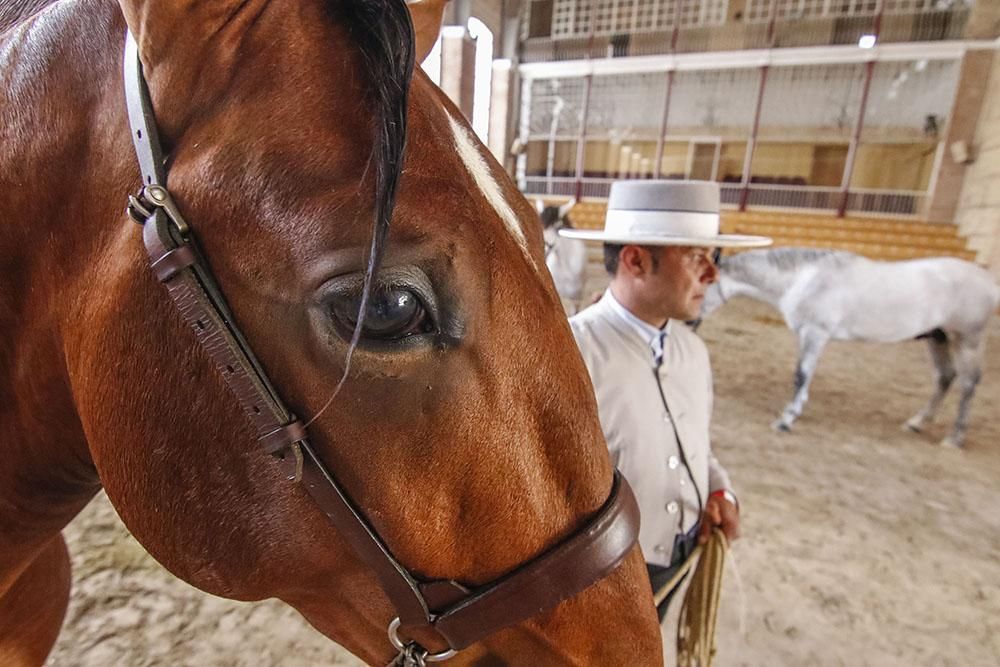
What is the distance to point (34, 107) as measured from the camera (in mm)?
591

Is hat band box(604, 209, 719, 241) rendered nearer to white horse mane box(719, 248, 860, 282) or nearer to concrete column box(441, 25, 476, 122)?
white horse mane box(719, 248, 860, 282)

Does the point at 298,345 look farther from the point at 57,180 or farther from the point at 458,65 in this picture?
the point at 458,65

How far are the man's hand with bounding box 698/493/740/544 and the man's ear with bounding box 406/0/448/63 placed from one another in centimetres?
140

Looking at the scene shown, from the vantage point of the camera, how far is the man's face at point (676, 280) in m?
1.60

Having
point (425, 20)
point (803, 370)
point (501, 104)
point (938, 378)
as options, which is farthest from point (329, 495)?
point (501, 104)

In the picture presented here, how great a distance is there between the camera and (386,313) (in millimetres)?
522

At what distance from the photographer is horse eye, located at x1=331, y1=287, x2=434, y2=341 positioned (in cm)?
52

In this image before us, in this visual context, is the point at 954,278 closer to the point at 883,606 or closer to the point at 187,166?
the point at 883,606

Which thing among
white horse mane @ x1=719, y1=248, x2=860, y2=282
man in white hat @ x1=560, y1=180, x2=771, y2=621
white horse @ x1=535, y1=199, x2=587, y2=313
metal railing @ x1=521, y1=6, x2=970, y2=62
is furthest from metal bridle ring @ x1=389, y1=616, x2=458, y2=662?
metal railing @ x1=521, y1=6, x2=970, y2=62

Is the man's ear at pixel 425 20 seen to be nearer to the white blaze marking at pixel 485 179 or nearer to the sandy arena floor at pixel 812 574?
the white blaze marking at pixel 485 179

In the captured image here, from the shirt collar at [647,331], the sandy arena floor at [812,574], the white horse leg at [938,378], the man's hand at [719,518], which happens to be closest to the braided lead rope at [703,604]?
the man's hand at [719,518]

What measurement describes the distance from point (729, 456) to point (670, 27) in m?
18.0

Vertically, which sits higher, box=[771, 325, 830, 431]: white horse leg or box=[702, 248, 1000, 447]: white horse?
box=[702, 248, 1000, 447]: white horse

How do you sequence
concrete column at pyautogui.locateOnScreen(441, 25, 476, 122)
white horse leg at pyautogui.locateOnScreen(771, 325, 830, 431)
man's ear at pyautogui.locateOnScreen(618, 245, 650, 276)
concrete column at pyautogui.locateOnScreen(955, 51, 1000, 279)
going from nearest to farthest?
man's ear at pyautogui.locateOnScreen(618, 245, 650, 276) → white horse leg at pyautogui.locateOnScreen(771, 325, 830, 431) → concrete column at pyautogui.locateOnScreen(441, 25, 476, 122) → concrete column at pyautogui.locateOnScreen(955, 51, 1000, 279)
